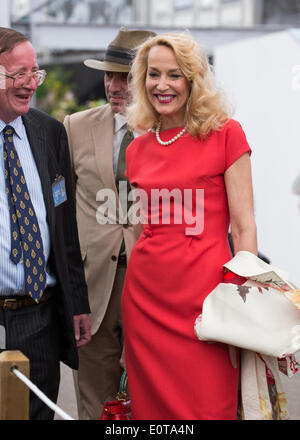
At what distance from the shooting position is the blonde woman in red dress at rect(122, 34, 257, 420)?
2.72 m

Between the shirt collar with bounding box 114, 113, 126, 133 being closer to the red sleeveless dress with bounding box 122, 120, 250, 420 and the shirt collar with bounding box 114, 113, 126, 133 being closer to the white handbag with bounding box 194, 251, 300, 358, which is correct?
the red sleeveless dress with bounding box 122, 120, 250, 420

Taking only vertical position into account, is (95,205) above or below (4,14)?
below

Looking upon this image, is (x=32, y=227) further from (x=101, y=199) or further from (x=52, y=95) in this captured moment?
(x=52, y=95)

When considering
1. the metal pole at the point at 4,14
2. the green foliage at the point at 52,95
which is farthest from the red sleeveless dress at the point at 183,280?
the green foliage at the point at 52,95

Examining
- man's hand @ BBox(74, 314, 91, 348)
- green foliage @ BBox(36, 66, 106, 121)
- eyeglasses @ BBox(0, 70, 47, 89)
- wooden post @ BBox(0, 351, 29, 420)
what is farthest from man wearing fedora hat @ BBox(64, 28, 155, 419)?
green foliage @ BBox(36, 66, 106, 121)

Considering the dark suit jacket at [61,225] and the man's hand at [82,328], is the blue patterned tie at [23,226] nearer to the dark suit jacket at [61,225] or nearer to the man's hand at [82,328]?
the dark suit jacket at [61,225]

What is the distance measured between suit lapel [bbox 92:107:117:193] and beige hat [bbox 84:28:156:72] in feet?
0.76

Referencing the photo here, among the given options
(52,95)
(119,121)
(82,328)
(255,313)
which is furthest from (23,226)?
(52,95)

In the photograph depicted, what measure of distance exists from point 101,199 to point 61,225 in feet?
2.06

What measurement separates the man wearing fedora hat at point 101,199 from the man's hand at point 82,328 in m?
0.36

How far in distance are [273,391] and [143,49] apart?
1.40 metres

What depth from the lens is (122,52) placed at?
3.67 m

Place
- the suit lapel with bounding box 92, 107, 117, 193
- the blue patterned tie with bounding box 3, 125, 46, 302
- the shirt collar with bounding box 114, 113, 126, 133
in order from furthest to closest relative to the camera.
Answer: the shirt collar with bounding box 114, 113, 126, 133
the suit lapel with bounding box 92, 107, 117, 193
the blue patterned tie with bounding box 3, 125, 46, 302

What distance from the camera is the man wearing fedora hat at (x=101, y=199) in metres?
3.58
